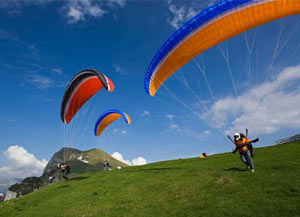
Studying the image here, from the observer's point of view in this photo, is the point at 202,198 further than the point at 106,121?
No

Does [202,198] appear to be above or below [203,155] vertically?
below

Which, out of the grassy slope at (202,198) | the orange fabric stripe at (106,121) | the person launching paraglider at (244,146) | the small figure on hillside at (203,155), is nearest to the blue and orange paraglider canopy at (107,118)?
the orange fabric stripe at (106,121)

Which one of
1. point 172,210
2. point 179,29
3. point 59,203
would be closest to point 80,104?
point 59,203

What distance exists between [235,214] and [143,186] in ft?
25.3

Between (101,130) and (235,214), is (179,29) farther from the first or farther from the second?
(101,130)

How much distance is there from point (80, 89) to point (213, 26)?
1388 cm

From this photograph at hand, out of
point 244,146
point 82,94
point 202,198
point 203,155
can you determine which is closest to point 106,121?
point 82,94

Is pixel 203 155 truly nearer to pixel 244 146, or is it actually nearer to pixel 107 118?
pixel 107 118

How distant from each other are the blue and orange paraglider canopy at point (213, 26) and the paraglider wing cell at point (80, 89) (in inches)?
205

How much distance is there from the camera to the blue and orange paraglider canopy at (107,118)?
32969 millimetres

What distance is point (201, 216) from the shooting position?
7.90m

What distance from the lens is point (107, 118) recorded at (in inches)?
1367

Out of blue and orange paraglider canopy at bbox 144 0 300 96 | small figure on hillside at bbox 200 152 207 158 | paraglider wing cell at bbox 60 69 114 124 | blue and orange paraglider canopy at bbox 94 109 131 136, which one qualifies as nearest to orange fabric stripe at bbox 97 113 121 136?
blue and orange paraglider canopy at bbox 94 109 131 136

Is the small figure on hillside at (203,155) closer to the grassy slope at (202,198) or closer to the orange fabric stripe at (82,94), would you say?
the grassy slope at (202,198)
